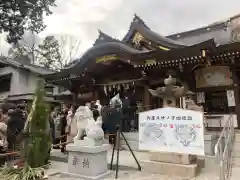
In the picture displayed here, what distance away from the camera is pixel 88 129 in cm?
587

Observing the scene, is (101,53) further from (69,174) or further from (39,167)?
(39,167)

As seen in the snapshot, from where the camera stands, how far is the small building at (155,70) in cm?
1005

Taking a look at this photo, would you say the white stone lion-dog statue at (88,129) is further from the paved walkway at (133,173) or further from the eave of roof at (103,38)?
the eave of roof at (103,38)

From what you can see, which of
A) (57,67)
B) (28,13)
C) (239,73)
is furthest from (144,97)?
(57,67)

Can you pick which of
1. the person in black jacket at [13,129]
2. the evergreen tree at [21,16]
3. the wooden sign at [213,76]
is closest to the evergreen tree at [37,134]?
the person in black jacket at [13,129]

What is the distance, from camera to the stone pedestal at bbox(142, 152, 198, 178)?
18.1 ft

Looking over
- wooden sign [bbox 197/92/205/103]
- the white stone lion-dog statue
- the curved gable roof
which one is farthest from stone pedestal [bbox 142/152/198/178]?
the curved gable roof

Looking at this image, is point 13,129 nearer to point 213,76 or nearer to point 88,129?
point 88,129

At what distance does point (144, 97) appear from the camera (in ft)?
41.0

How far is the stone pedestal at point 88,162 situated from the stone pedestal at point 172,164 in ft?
3.90

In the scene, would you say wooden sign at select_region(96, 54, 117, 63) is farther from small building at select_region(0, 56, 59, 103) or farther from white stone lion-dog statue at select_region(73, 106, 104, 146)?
small building at select_region(0, 56, 59, 103)

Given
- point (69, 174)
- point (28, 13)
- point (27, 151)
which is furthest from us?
point (28, 13)

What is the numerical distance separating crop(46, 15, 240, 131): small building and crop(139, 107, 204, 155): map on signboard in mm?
3895

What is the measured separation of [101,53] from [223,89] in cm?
633
